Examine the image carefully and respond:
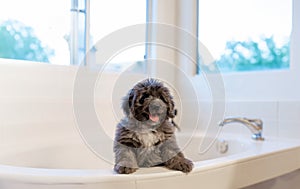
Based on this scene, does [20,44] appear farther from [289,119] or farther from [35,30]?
[289,119]

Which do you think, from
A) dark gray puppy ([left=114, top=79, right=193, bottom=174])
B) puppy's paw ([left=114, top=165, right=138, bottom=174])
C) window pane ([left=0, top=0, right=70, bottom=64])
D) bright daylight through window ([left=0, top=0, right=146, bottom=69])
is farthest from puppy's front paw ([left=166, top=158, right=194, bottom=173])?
window pane ([left=0, top=0, right=70, bottom=64])

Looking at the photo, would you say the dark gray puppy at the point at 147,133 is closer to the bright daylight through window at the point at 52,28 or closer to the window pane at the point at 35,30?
the bright daylight through window at the point at 52,28

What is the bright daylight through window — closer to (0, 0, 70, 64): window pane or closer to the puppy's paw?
(0, 0, 70, 64): window pane

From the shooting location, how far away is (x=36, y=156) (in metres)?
1.23

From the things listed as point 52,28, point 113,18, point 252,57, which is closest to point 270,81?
point 252,57

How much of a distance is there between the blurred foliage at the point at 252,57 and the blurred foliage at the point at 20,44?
0.98 metres

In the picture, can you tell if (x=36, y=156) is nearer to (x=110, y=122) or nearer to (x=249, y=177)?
(x=110, y=122)

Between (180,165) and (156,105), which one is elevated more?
(156,105)

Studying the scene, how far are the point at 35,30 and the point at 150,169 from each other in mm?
1032

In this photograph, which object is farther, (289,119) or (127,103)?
(289,119)

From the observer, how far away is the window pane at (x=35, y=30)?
1318 millimetres

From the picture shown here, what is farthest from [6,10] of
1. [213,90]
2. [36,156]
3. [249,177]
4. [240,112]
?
[240,112]

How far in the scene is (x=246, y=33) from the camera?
1.74 metres

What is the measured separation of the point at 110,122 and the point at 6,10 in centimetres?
76
